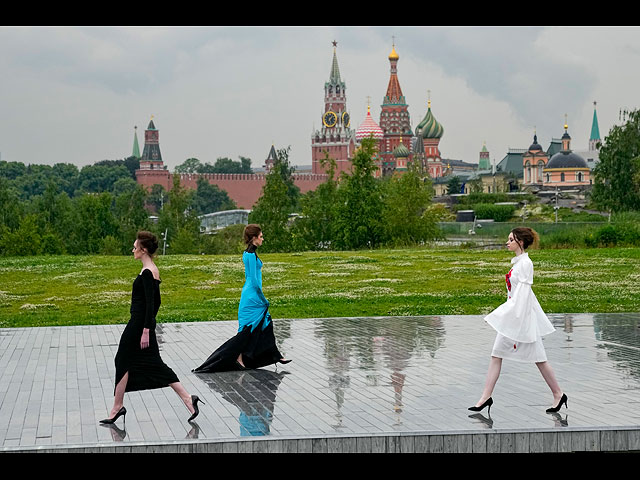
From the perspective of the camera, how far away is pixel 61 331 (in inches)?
589

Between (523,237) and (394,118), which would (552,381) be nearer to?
(523,237)

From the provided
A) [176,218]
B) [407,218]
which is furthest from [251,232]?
[176,218]

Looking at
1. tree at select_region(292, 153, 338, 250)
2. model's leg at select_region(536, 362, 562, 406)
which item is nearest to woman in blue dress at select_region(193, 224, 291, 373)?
model's leg at select_region(536, 362, 562, 406)

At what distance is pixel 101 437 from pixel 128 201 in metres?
76.1

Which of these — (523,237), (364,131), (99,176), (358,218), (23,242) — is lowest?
(23,242)

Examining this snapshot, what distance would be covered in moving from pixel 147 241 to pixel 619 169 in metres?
69.2

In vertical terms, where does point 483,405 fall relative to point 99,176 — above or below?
below

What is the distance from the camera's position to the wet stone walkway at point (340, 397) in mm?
7605

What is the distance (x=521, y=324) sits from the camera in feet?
27.9

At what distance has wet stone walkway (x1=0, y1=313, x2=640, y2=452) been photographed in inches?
299

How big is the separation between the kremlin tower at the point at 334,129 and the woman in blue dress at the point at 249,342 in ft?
573

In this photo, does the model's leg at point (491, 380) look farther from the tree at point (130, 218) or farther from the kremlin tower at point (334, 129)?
the kremlin tower at point (334, 129)

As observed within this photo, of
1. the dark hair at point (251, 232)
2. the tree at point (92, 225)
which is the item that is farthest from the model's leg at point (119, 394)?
the tree at point (92, 225)
